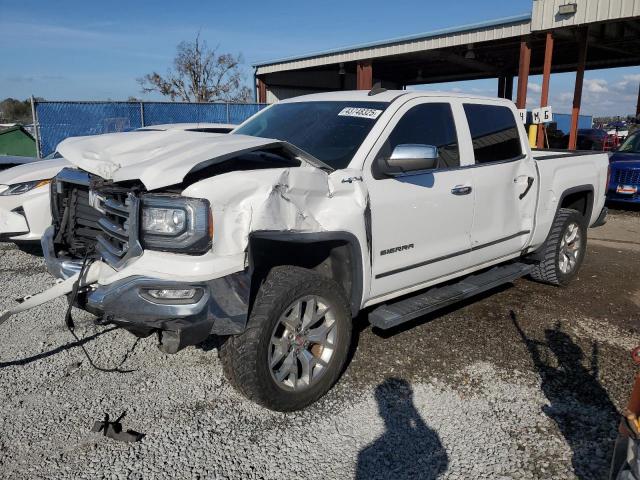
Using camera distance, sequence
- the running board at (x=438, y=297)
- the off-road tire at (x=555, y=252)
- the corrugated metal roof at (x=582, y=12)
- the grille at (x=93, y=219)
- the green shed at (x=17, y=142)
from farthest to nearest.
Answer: the green shed at (x=17, y=142), the corrugated metal roof at (x=582, y=12), the off-road tire at (x=555, y=252), the running board at (x=438, y=297), the grille at (x=93, y=219)

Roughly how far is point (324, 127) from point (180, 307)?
1903 mm

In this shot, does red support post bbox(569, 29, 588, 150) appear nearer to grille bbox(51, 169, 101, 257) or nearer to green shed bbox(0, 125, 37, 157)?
green shed bbox(0, 125, 37, 157)

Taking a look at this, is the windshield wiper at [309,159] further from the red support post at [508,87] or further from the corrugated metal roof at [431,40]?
the red support post at [508,87]

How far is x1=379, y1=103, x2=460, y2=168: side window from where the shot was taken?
12.9 ft

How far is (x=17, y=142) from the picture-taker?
46.8 ft

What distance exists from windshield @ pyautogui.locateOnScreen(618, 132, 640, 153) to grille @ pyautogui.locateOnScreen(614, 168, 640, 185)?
1.17 m

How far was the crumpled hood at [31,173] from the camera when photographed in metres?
6.26

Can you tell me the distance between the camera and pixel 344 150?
3723 mm

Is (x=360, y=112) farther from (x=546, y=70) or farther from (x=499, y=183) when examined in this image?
(x=546, y=70)

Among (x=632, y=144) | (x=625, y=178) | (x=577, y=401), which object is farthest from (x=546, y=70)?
(x=577, y=401)

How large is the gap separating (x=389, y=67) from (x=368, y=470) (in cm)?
2658

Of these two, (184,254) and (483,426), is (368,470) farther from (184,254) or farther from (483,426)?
(184,254)

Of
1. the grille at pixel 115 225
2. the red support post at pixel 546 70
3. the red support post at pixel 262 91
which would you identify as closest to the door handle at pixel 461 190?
the grille at pixel 115 225

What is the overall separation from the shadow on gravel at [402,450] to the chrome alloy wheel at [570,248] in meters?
3.21
